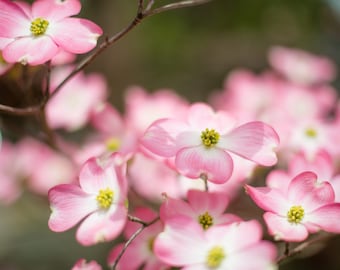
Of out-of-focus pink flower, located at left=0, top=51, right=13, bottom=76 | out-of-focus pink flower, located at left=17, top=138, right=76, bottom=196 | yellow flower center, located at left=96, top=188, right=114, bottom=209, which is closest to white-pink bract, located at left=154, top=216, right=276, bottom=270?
yellow flower center, located at left=96, top=188, right=114, bottom=209

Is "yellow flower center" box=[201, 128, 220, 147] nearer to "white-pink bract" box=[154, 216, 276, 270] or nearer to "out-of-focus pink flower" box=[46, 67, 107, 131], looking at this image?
"white-pink bract" box=[154, 216, 276, 270]

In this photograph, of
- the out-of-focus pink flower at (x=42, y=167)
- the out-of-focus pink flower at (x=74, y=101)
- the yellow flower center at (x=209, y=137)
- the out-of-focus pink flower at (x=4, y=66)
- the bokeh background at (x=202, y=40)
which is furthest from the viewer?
the bokeh background at (x=202, y=40)

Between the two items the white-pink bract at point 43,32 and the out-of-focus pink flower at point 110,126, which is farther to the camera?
the out-of-focus pink flower at point 110,126

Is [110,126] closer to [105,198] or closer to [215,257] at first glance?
[105,198]

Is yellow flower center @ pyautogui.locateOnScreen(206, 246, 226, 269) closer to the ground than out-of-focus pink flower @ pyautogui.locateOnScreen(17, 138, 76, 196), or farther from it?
farther from it

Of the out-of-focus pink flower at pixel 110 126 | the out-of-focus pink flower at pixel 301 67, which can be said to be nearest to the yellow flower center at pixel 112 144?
the out-of-focus pink flower at pixel 110 126

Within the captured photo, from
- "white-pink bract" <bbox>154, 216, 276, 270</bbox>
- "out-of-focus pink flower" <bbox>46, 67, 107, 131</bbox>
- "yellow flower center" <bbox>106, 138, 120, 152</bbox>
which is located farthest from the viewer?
"out-of-focus pink flower" <bbox>46, 67, 107, 131</bbox>

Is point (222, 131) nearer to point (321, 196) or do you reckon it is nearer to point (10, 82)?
point (321, 196)

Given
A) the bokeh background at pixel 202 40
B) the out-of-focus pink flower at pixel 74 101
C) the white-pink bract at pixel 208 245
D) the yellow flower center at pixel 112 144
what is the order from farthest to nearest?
the bokeh background at pixel 202 40 < the out-of-focus pink flower at pixel 74 101 < the yellow flower center at pixel 112 144 < the white-pink bract at pixel 208 245

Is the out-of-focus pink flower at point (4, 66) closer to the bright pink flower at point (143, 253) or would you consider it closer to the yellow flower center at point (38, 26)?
Result: the yellow flower center at point (38, 26)
